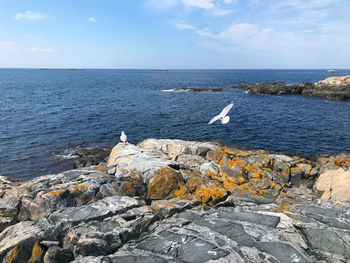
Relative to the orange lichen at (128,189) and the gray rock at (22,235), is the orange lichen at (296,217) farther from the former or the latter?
the gray rock at (22,235)

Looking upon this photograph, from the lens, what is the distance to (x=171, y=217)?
7176 millimetres

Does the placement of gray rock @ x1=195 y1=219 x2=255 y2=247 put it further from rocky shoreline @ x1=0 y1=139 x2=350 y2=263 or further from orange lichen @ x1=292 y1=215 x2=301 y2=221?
orange lichen @ x1=292 y1=215 x2=301 y2=221

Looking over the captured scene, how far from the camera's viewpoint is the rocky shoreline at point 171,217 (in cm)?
549

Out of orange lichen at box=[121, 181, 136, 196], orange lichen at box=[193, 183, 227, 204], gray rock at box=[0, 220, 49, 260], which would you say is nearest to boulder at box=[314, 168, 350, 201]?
orange lichen at box=[193, 183, 227, 204]

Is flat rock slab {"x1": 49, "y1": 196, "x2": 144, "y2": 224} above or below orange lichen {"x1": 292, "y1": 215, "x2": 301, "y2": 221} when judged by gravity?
below

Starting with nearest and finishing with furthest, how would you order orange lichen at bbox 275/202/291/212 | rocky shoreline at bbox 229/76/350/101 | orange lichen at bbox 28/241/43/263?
orange lichen at bbox 28/241/43/263
orange lichen at bbox 275/202/291/212
rocky shoreline at bbox 229/76/350/101

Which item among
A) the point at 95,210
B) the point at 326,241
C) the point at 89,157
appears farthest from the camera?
the point at 89,157

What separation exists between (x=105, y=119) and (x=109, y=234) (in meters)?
34.7

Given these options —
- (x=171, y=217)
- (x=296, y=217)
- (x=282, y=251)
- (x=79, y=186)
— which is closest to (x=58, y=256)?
(x=79, y=186)

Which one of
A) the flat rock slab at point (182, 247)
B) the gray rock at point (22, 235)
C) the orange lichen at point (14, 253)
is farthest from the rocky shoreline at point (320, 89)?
the orange lichen at point (14, 253)

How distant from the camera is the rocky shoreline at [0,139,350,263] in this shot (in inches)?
216

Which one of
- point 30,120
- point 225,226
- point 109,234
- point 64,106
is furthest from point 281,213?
point 64,106

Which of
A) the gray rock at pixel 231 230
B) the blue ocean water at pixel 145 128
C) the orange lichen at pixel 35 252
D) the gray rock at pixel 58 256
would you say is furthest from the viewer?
the blue ocean water at pixel 145 128

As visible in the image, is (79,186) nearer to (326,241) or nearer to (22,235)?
(22,235)
